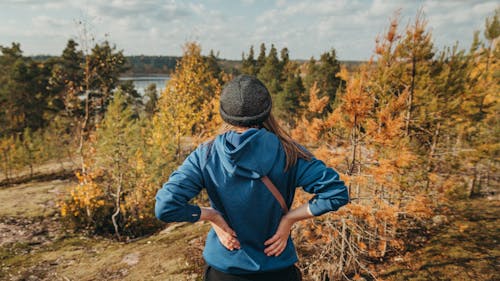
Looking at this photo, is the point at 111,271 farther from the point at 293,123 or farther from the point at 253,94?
the point at 293,123

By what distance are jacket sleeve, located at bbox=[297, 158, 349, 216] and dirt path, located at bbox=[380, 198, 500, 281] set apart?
33.6ft

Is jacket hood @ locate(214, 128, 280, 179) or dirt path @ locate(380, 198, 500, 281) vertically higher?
jacket hood @ locate(214, 128, 280, 179)

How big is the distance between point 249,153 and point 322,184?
1.40 feet

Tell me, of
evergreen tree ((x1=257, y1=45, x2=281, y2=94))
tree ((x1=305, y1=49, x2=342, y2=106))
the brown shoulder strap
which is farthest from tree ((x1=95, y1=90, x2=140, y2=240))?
evergreen tree ((x1=257, y1=45, x2=281, y2=94))

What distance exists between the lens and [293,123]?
37.4 m

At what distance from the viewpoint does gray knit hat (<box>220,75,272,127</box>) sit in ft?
5.50

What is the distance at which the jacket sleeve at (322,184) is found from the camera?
1.64 metres

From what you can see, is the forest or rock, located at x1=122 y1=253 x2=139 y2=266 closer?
the forest

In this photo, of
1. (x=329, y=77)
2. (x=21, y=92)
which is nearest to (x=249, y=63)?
(x=329, y=77)

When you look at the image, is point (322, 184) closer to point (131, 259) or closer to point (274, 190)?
point (274, 190)

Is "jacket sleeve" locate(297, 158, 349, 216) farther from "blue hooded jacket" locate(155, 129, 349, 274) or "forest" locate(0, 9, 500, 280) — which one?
"forest" locate(0, 9, 500, 280)

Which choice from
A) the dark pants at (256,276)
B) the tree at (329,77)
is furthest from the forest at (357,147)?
the tree at (329,77)

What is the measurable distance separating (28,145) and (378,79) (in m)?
23.2

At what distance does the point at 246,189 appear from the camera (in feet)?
5.43
